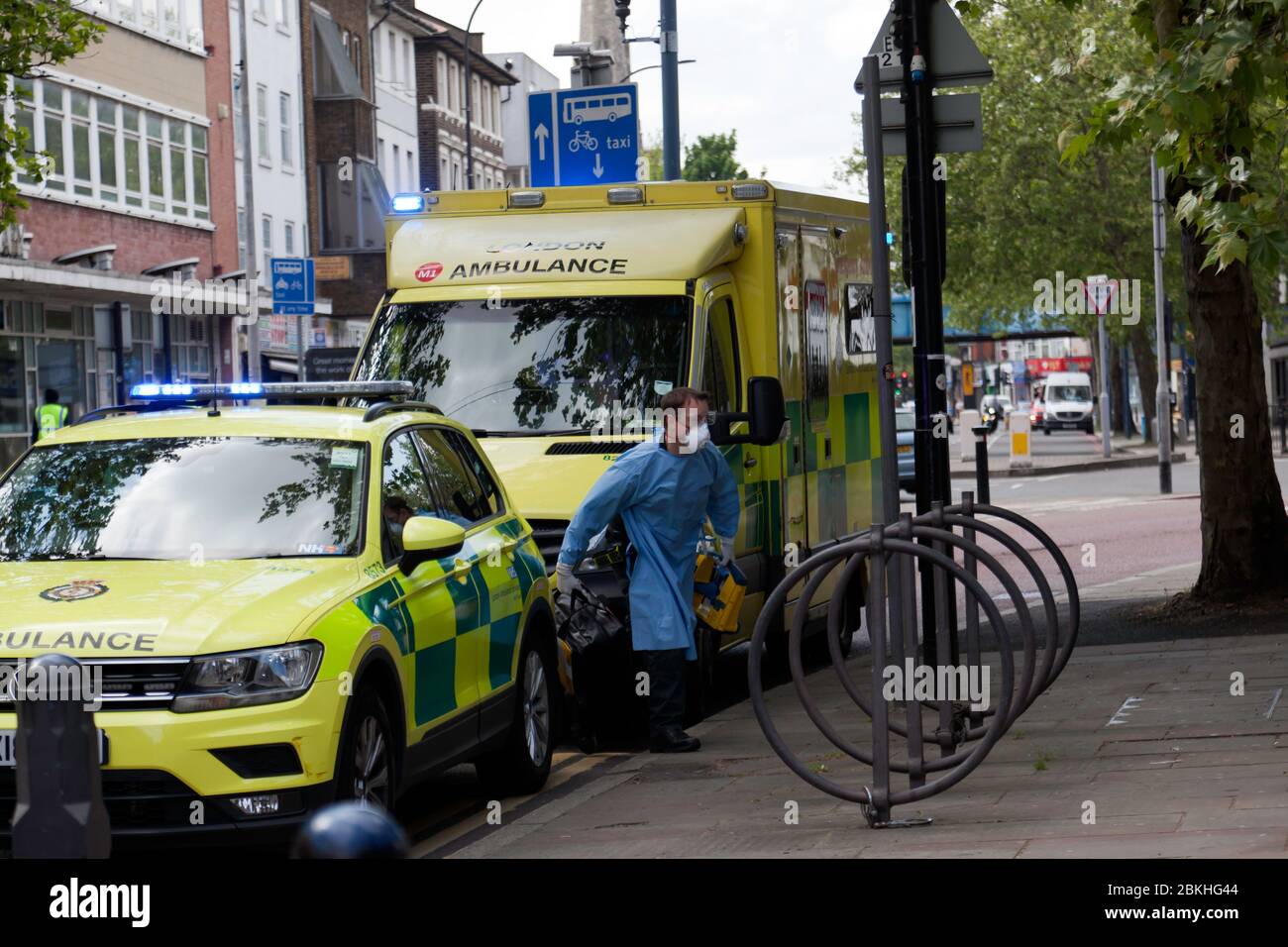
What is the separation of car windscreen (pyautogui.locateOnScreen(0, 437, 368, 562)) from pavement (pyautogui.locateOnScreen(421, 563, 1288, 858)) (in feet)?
4.40

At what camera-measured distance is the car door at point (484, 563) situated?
852 cm

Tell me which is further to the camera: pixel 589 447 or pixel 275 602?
pixel 589 447

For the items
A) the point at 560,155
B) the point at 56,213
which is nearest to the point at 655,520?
the point at 560,155

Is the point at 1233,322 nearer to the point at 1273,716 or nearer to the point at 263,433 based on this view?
the point at 1273,716

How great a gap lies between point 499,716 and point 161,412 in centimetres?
193

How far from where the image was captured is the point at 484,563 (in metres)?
8.80

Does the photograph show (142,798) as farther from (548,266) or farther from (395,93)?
(395,93)

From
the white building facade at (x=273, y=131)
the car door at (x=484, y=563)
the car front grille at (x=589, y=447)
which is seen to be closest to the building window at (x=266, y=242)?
the white building facade at (x=273, y=131)

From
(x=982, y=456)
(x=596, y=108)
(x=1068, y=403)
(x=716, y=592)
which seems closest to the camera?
(x=716, y=592)

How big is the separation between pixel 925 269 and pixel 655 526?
1802 millimetres

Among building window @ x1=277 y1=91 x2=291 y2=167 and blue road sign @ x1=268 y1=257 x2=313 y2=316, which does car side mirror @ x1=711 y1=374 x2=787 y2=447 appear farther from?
building window @ x1=277 y1=91 x2=291 y2=167

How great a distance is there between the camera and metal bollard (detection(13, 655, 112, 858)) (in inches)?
187

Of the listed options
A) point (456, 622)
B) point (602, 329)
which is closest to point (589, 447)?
point (602, 329)

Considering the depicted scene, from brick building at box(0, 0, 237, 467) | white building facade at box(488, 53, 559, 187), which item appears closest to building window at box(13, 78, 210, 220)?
brick building at box(0, 0, 237, 467)
